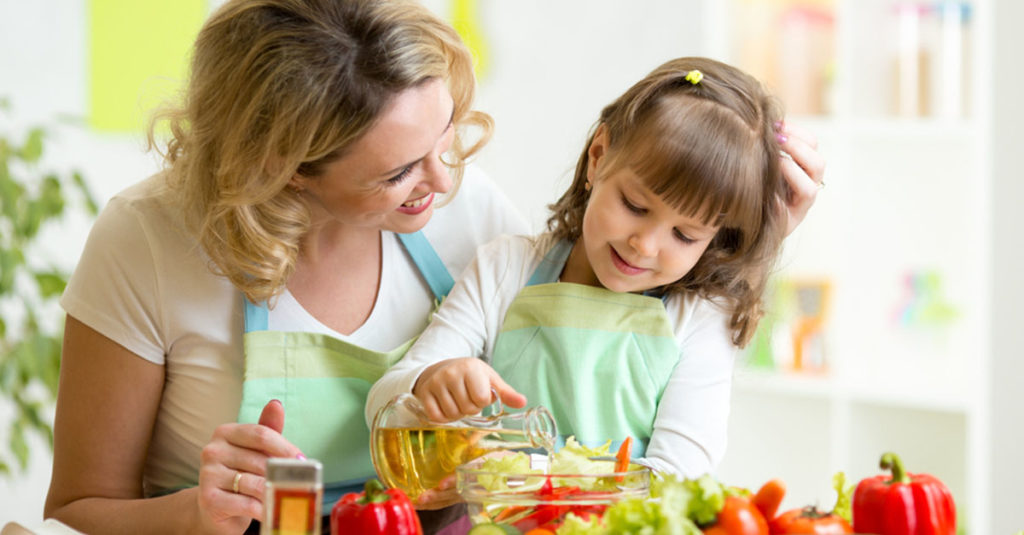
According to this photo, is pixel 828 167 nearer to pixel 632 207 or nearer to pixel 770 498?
pixel 632 207

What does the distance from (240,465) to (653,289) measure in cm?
58

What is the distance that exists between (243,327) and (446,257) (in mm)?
318

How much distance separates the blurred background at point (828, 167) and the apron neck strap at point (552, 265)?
1.62 metres

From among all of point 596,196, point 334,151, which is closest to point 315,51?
point 334,151

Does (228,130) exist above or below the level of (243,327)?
above

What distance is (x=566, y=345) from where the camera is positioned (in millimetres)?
1360

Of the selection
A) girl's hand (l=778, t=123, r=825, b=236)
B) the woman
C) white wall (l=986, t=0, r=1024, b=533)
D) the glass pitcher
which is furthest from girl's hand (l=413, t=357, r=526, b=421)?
white wall (l=986, t=0, r=1024, b=533)

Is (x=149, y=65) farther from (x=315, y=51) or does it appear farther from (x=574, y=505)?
(x=574, y=505)

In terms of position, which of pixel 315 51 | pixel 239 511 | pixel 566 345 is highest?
pixel 315 51

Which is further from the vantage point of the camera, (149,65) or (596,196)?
(149,65)

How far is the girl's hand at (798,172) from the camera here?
1.39 metres

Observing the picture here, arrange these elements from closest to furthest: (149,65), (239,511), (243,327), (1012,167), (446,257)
Result: (239,511)
(243,327)
(446,257)
(1012,167)
(149,65)

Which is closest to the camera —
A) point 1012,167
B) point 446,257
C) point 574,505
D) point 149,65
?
point 574,505

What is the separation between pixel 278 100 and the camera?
4.15 feet
